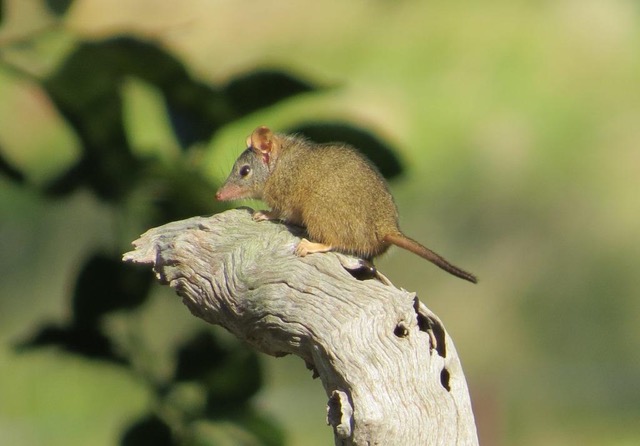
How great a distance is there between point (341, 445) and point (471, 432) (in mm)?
279

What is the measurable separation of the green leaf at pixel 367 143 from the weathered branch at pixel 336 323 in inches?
32.0

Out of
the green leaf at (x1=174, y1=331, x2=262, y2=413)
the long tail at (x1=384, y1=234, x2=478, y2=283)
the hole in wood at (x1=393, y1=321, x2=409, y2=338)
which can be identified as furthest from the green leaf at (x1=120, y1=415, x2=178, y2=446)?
the hole in wood at (x1=393, y1=321, x2=409, y2=338)

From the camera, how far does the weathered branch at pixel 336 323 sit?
191cm

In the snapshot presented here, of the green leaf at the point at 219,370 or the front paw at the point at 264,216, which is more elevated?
the front paw at the point at 264,216

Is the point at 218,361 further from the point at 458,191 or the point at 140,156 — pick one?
the point at 458,191

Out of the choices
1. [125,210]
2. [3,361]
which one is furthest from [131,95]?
[3,361]

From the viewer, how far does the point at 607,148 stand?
12.8 feet

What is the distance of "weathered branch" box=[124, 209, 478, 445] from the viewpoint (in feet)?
6.27

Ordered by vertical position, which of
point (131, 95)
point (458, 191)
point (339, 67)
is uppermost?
point (339, 67)

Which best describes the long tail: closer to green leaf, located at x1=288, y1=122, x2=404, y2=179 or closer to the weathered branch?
the weathered branch

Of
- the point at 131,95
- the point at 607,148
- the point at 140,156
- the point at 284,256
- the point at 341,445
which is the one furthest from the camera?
the point at 607,148

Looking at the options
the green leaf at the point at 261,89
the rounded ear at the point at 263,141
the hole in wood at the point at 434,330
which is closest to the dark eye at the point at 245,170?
the rounded ear at the point at 263,141

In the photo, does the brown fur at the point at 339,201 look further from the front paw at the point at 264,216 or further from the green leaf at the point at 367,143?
the green leaf at the point at 367,143

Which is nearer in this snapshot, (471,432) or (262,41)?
(471,432)
